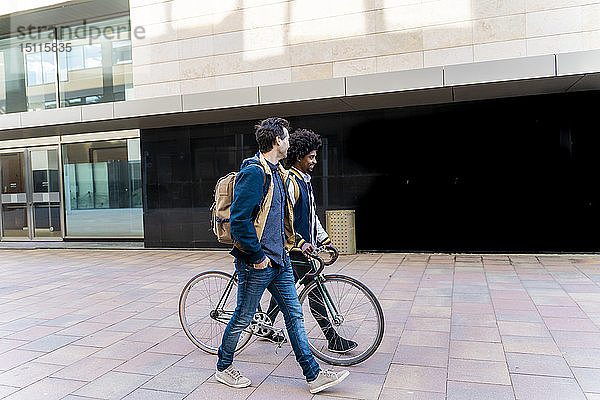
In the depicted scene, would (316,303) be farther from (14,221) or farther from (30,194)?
(14,221)

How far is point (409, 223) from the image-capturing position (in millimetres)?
10109

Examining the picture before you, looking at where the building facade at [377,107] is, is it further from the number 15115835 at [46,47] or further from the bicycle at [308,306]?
the bicycle at [308,306]

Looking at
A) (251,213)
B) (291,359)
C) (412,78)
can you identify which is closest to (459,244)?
(412,78)

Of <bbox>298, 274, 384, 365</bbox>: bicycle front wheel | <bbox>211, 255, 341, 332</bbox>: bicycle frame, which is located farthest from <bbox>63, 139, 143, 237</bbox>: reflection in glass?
<bbox>298, 274, 384, 365</bbox>: bicycle front wheel

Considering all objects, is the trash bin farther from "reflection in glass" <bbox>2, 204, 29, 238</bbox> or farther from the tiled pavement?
"reflection in glass" <bbox>2, 204, 29, 238</bbox>

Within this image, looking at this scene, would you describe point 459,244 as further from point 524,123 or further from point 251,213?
point 251,213

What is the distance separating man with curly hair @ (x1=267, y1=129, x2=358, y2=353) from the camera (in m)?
4.02

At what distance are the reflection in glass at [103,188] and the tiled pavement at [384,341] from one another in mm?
4842

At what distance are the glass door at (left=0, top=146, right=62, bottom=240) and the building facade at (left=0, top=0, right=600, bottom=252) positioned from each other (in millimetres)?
1863

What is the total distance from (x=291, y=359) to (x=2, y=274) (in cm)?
722

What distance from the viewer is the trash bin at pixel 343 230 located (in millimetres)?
10109

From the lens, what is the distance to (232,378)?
3707 mm

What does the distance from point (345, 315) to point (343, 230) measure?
616 centimetres

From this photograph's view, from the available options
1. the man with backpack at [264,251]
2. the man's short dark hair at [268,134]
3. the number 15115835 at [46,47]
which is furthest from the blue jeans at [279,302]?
the number 15115835 at [46,47]
